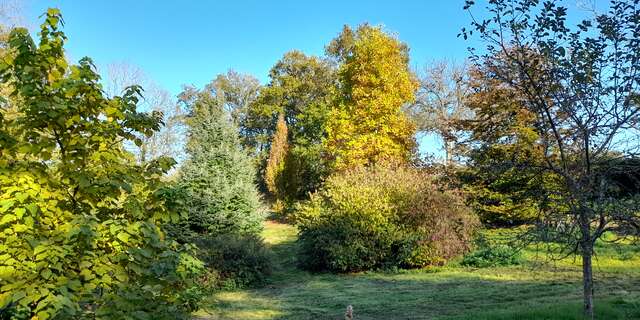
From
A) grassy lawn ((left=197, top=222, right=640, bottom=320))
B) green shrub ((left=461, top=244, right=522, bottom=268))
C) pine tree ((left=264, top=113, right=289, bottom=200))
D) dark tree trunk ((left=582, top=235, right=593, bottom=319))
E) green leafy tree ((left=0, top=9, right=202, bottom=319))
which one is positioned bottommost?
grassy lawn ((left=197, top=222, right=640, bottom=320))

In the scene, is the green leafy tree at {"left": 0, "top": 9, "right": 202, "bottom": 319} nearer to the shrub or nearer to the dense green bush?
the dense green bush

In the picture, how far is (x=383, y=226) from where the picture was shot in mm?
12117

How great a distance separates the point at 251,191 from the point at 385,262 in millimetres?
4570

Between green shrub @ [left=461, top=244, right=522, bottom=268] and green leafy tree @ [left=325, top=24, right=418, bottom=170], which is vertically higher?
green leafy tree @ [left=325, top=24, right=418, bottom=170]

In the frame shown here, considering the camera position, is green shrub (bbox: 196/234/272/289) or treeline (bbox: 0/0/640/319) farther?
green shrub (bbox: 196/234/272/289)

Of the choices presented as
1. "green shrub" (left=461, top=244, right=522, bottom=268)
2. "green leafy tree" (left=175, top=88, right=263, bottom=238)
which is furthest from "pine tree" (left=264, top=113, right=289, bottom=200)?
"green shrub" (left=461, top=244, right=522, bottom=268)

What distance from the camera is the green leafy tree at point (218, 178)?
41.7ft

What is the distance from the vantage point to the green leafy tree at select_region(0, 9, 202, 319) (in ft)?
7.82

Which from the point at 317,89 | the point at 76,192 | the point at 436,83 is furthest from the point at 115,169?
the point at 317,89

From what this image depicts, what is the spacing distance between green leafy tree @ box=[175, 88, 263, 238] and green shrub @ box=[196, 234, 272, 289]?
1527 mm

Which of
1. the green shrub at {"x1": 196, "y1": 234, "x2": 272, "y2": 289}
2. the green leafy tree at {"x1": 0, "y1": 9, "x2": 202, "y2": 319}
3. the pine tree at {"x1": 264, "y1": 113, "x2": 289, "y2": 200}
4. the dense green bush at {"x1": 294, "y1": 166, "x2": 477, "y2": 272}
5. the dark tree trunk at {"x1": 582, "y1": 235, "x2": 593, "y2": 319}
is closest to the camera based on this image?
the green leafy tree at {"x1": 0, "y1": 9, "x2": 202, "y2": 319}

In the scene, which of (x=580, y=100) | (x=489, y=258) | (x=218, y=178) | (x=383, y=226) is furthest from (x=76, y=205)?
(x=489, y=258)

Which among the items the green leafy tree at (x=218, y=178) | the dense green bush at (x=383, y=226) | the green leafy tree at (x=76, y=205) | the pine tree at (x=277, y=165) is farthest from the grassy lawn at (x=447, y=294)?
the pine tree at (x=277, y=165)

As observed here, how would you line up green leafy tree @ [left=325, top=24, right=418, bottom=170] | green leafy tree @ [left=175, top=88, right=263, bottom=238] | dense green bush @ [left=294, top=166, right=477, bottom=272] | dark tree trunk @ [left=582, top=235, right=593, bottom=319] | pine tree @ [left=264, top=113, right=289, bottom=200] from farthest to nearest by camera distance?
pine tree @ [left=264, top=113, right=289, bottom=200]
green leafy tree @ [left=325, top=24, right=418, bottom=170]
green leafy tree @ [left=175, top=88, right=263, bottom=238]
dense green bush @ [left=294, top=166, right=477, bottom=272]
dark tree trunk @ [left=582, top=235, right=593, bottom=319]
